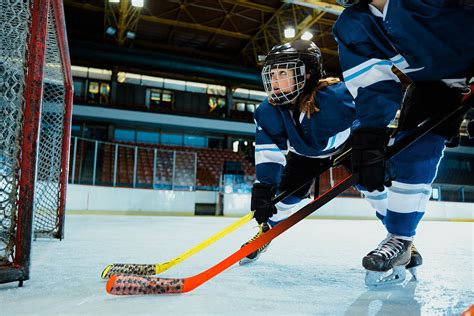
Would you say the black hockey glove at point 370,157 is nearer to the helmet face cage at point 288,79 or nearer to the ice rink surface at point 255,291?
the ice rink surface at point 255,291

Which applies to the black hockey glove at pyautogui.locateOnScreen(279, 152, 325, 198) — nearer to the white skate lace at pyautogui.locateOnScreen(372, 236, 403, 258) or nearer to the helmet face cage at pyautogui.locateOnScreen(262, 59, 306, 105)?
the helmet face cage at pyautogui.locateOnScreen(262, 59, 306, 105)

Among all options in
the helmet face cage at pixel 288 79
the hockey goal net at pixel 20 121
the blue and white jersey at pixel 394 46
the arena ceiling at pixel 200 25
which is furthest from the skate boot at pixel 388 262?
the arena ceiling at pixel 200 25

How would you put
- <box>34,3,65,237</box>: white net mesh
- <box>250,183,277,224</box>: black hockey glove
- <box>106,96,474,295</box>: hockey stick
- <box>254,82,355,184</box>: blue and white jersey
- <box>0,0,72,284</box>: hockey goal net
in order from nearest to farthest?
1. <box>106,96,474,295</box>: hockey stick
2. <box>0,0,72,284</box>: hockey goal net
3. <box>250,183,277,224</box>: black hockey glove
4. <box>254,82,355,184</box>: blue and white jersey
5. <box>34,3,65,237</box>: white net mesh

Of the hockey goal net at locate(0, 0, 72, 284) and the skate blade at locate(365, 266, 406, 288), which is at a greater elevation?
the hockey goal net at locate(0, 0, 72, 284)

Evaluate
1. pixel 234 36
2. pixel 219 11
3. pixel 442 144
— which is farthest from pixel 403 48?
pixel 234 36

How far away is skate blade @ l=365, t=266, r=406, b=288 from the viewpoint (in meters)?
1.07

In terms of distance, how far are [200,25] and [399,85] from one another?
36.8 feet

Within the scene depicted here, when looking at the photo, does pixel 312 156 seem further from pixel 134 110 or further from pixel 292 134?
pixel 134 110

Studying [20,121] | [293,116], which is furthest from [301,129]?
[20,121]

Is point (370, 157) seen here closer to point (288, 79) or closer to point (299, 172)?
point (288, 79)

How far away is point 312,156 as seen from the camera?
1.85m

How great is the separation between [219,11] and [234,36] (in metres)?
1.55

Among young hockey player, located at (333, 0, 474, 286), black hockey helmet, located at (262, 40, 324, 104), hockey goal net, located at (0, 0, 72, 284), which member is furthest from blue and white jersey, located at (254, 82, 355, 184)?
hockey goal net, located at (0, 0, 72, 284)

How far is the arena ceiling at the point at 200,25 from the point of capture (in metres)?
10.4
